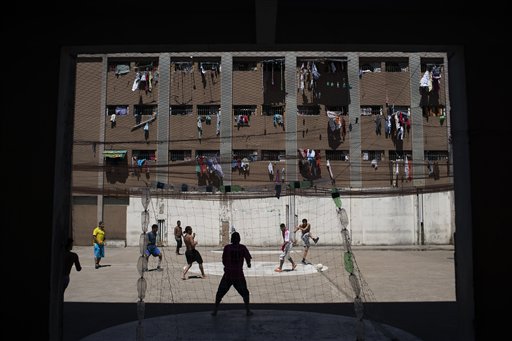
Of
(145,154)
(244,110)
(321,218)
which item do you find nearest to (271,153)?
(244,110)

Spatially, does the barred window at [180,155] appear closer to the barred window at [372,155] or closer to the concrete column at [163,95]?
the concrete column at [163,95]

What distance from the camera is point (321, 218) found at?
29156mm

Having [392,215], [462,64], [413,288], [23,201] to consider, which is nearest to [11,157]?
[23,201]

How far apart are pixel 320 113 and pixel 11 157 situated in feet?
84.9

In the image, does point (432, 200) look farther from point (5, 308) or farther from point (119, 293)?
point (5, 308)

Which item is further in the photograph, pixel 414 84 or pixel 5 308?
pixel 414 84

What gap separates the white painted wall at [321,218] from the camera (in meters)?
28.6

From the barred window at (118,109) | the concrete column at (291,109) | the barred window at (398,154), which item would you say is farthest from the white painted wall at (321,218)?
the barred window at (118,109)

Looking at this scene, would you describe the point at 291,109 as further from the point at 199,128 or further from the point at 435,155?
the point at 435,155

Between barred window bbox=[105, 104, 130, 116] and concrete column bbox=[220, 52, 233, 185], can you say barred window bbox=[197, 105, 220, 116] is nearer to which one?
concrete column bbox=[220, 52, 233, 185]

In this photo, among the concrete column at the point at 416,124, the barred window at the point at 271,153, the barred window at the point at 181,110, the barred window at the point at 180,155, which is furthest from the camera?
the barred window at the point at 181,110

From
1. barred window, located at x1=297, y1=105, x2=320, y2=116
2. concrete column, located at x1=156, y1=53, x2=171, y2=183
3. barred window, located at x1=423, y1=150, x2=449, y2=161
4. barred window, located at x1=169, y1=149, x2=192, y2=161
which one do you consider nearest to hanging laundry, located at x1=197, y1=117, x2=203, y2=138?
barred window, located at x1=169, y1=149, x2=192, y2=161

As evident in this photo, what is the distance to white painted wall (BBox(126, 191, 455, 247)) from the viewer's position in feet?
93.8

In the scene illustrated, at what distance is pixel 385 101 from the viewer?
3106cm
